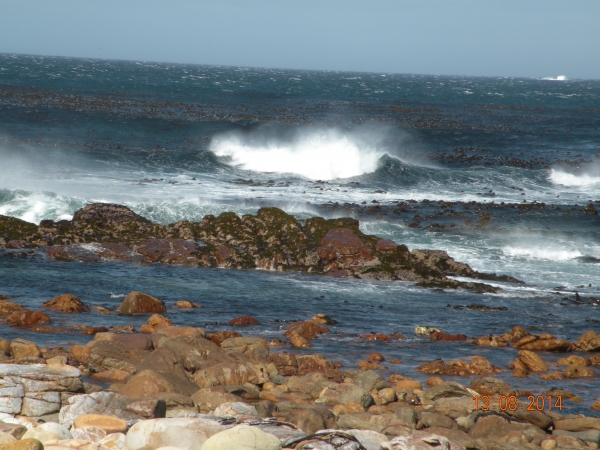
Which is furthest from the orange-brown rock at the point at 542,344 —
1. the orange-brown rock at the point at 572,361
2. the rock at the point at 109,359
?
the rock at the point at 109,359

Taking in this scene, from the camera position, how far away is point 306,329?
14.0 meters

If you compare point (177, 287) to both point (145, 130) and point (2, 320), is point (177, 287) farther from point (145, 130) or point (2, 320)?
point (145, 130)

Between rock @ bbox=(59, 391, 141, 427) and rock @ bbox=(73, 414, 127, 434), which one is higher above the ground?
rock @ bbox=(73, 414, 127, 434)

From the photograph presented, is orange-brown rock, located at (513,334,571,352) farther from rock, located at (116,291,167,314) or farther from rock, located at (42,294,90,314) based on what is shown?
rock, located at (42,294,90,314)

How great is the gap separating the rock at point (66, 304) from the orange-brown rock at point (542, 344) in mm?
8718

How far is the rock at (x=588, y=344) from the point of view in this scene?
14170 mm

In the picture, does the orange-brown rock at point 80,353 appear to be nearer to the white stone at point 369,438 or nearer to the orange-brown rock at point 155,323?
the orange-brown rock at point 155,323

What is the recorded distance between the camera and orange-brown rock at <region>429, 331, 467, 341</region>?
47.6 feet

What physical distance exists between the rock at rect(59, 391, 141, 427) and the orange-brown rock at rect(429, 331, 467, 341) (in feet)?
25.7

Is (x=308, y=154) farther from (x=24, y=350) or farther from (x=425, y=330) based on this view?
(x=24, y=350)

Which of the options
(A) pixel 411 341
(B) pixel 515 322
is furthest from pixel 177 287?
(B) pixel 515 322

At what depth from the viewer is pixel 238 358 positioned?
11.3 metres

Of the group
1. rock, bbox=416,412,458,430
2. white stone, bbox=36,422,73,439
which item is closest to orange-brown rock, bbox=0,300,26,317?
white stone, bbox=36,422,73,439

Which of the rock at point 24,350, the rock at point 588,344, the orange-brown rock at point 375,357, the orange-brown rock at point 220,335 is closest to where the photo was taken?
the rock at point 24,350
